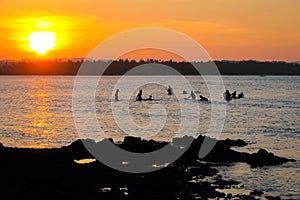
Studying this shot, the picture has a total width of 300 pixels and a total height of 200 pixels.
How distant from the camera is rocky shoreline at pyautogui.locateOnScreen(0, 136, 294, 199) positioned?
20906 mm

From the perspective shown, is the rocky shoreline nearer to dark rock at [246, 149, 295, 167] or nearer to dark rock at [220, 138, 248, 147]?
dark rock at [246, 149, 295, 167]

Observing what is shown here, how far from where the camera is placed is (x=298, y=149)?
137 ft

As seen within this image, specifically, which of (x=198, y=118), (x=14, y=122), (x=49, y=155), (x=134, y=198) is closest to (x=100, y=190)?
(x=134, y=198)

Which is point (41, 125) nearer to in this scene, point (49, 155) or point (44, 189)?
point (49, 155)

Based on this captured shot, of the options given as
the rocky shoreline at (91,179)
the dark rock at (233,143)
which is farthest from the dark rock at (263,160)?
the dark rock at (233,143)

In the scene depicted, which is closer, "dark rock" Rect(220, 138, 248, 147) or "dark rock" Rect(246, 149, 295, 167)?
"dark rock" Rect(246, 149, 295, 167)

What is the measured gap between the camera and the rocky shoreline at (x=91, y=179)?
20.9 m

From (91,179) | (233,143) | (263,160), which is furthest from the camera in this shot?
(233,143)

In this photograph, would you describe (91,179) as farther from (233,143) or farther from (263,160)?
(233,143)

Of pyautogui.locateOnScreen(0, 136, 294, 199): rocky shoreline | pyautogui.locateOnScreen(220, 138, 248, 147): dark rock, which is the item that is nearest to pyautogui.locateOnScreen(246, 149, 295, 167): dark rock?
pyautogui.locateOnScreen(0, 136, 294, 199): rocky shoreline

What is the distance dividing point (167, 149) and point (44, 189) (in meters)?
16.5

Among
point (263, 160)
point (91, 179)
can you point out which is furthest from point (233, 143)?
point (91, 179)

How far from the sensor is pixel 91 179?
82.3 ft

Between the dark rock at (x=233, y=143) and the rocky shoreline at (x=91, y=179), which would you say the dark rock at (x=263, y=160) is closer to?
the rocky shoreline at (x=91, y=179)
